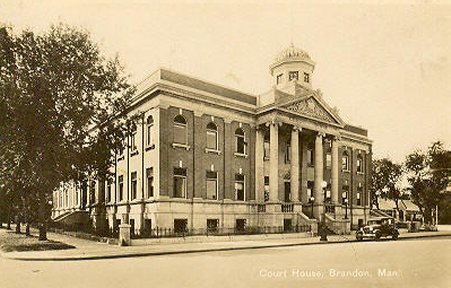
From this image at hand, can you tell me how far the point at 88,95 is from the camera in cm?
1875

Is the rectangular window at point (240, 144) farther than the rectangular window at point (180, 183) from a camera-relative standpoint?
Yes

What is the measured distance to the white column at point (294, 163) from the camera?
1112 inches

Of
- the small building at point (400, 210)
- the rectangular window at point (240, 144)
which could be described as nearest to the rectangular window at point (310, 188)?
the rectangular window at point (240, 144)

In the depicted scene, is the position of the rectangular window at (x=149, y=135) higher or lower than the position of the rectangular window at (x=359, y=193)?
higher

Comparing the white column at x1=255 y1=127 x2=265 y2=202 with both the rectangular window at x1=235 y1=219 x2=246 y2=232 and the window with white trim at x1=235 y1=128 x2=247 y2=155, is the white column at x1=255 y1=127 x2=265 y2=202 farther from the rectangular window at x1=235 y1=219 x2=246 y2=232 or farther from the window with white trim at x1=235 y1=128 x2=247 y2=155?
the rectangular window at x1=235 y1=219 x2=246 y2=232

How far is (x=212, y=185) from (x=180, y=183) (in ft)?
8.08

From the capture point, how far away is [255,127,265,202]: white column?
92.0ft

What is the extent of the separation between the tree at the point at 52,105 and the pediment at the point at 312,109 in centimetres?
1261

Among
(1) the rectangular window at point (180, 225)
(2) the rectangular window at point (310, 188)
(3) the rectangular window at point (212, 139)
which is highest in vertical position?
(3) the rectangular window at point (212, 139)

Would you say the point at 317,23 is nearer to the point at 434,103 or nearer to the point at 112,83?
the point at 434,103

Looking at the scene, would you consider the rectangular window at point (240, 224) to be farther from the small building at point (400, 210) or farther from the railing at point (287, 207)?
the small building at point (400, 210)


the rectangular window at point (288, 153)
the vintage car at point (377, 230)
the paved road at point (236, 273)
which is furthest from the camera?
the rectangular window at point (288, 153)

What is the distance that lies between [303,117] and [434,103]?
56.8ft

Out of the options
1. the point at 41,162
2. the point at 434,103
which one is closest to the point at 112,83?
the point at 41,162
